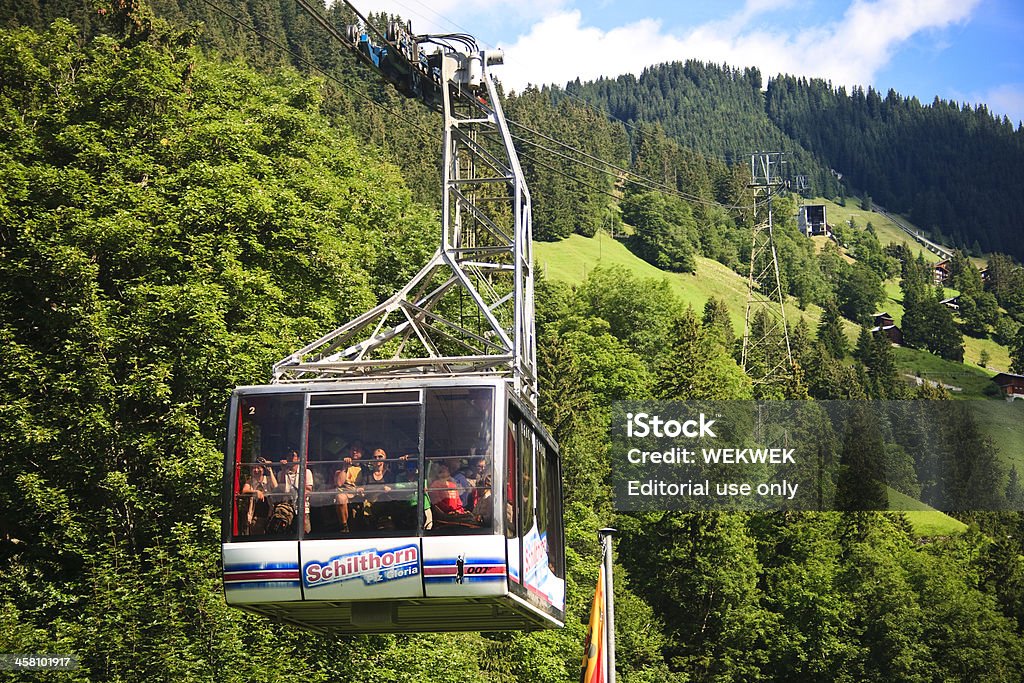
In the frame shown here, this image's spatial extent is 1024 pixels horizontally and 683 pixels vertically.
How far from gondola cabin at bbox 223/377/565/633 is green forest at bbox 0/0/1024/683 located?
3870 millimetres

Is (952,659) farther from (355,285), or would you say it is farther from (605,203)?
(605,203)

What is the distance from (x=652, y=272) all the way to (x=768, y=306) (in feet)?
34.3

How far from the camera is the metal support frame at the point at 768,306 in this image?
6278cm

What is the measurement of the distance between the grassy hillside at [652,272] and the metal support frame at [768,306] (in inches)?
81.1

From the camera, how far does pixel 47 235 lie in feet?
97.6

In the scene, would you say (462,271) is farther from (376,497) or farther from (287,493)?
(287,493)

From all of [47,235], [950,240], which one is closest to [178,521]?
[47,235]

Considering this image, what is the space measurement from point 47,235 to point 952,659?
39409 mm

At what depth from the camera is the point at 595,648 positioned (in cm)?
1997

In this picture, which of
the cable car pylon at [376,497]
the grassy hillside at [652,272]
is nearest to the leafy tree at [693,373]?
the grassy hillside at [652,272]

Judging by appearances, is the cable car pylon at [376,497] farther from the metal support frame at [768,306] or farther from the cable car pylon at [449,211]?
the metal support frame at [768,306]

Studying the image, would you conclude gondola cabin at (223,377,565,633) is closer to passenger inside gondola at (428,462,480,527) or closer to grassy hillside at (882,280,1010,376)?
passenger inside gondola at (428,462,480,527)

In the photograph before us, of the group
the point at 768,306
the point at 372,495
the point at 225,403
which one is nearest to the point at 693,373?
the point at 225,403

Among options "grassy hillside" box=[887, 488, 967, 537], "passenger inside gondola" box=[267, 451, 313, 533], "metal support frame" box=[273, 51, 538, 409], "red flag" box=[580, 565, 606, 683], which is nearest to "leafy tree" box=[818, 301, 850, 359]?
"grassy hillside" box=[887, 488, 967, 537]
